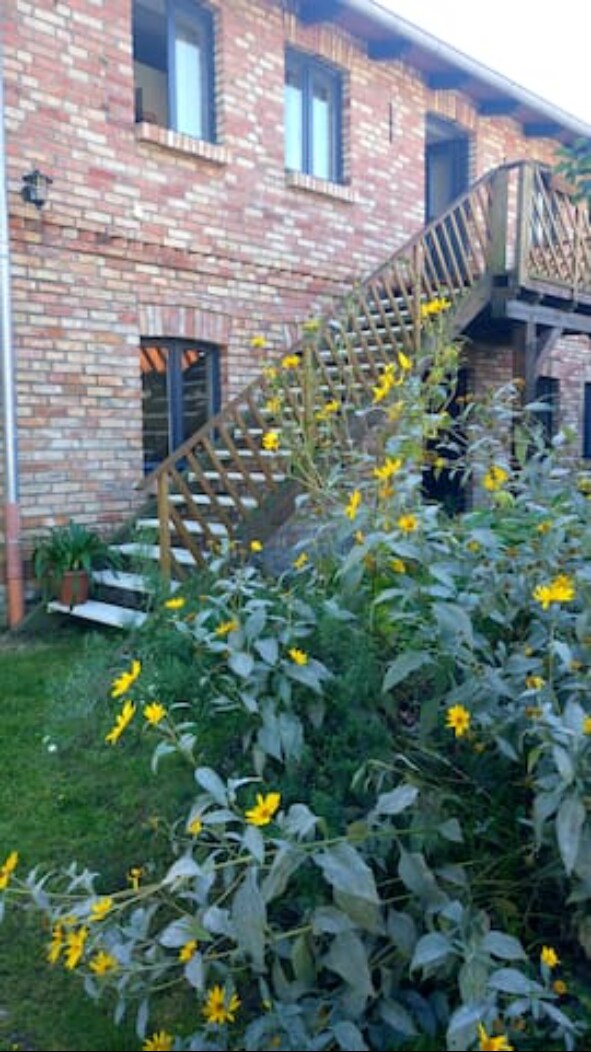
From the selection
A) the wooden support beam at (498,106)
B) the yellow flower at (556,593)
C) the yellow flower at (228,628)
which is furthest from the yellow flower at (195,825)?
the wooden support beam at (498,106)

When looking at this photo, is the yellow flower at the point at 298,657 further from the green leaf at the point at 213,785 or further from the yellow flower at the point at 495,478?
the yellow flower at the point at 495,478

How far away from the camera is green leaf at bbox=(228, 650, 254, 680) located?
197 centimetres

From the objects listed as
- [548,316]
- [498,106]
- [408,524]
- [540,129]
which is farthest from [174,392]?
[540,129]

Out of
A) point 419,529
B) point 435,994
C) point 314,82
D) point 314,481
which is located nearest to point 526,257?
point 314,82

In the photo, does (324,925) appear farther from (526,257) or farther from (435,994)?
(526,257)

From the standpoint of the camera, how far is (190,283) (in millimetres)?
7324

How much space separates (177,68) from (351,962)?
739cm

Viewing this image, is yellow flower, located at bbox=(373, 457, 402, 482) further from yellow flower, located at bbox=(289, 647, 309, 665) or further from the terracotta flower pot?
the terracotta flower pot

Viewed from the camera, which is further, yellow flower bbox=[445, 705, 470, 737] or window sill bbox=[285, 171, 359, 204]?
window sill bbox=[285, 171, 359, 204]

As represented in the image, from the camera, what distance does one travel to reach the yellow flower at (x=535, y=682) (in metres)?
1.86

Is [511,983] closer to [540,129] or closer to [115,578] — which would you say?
[115,578]

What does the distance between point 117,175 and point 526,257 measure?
3697 mm

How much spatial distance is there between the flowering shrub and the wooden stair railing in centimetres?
235

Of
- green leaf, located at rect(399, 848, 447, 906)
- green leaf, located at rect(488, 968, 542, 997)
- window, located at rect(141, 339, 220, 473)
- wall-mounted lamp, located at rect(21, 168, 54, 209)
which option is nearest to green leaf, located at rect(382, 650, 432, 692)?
green leaf, located at rect(399, 848, 447, 906)
